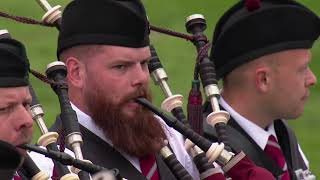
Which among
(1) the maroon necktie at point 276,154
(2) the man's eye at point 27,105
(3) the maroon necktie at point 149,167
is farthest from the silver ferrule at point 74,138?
(1) the maroon necktie at point 276,154

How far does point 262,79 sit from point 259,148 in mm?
391

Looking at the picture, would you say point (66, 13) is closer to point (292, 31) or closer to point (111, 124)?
point (111, 124)

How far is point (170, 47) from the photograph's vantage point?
15289 millimetres

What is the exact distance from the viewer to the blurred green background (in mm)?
13766

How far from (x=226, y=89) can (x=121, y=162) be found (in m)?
1.03

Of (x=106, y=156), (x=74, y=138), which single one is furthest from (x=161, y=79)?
(x=74, y=138)

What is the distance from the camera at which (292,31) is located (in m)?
8.70

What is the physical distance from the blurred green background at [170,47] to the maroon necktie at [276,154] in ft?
13.8

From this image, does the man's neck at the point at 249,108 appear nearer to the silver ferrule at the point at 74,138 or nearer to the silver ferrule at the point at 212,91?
Answer: the silver ferrule at the point at 212,91

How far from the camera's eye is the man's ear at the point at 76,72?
7.93m

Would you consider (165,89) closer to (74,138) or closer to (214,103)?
(214,103)

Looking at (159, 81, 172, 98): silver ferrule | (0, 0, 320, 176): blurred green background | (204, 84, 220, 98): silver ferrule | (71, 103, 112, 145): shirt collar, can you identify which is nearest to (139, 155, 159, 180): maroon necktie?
(71, 103, 112, 145): shirt collar

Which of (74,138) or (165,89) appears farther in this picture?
(165,89)

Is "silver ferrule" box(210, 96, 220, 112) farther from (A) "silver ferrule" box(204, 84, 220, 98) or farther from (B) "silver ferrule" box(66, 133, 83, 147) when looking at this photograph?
(B) "silver ferrule" box(66, 133, 83, 147)
